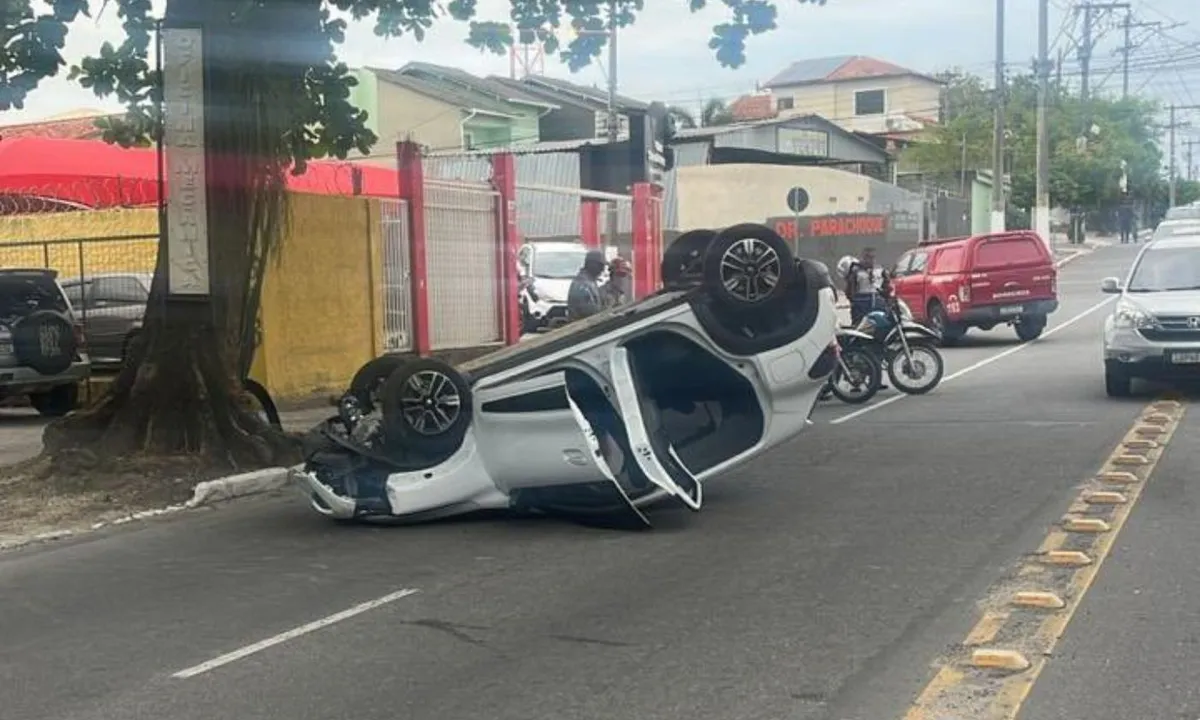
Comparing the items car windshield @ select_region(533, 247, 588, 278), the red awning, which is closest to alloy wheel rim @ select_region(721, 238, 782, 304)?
the red awning

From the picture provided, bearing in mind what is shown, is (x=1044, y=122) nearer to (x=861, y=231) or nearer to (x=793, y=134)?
(x=861, y=231)

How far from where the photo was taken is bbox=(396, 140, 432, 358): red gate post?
61.4ft

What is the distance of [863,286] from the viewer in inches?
688

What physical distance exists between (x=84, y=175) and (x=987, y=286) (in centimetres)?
1499

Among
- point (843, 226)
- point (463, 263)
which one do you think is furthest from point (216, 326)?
point (843, 226)

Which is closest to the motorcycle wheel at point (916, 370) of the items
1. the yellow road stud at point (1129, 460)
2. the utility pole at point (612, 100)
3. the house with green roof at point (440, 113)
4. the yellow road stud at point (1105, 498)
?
the utility pole at point (612, 100)

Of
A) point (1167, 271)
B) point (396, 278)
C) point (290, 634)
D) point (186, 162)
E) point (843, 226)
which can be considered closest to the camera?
point (290, 634)

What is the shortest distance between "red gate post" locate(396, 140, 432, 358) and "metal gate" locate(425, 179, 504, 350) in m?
0.25

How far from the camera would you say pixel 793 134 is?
53.9m

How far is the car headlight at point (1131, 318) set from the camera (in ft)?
46.6

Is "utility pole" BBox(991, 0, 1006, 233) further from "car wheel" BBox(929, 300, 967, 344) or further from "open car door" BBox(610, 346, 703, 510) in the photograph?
"open car door" BBox(610, 346, 703, 510)

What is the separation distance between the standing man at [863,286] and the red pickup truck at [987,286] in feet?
17.6

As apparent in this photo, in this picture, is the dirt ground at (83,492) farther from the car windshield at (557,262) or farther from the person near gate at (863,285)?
the car windshield at (557,262)

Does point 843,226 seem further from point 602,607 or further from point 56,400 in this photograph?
point 602,607
